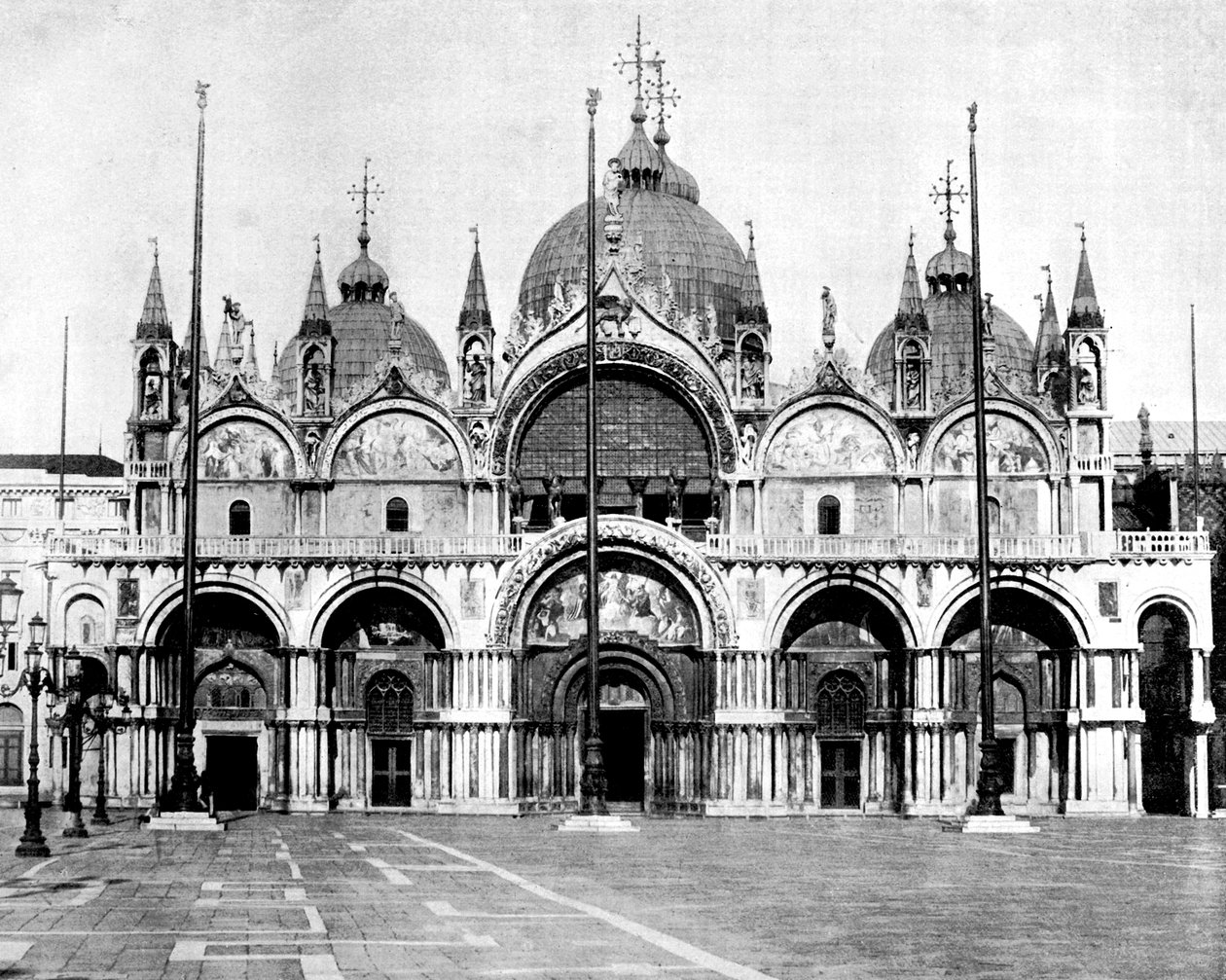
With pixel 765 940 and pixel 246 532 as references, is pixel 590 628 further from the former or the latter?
pixel 765 940

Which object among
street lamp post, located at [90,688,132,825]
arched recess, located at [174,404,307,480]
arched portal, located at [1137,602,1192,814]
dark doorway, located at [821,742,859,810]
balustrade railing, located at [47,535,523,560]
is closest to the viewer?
street lamp post, located at [90,688,132,825]

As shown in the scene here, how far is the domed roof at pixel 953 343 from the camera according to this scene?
73.3 metres

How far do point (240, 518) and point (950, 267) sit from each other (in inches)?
1091

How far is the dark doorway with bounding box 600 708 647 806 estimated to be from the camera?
201 feet

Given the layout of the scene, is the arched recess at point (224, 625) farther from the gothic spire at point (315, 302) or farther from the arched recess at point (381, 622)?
the gothic spire at point (315, 302)

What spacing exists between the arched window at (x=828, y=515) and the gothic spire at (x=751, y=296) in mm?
5684

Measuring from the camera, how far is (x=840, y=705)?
2402 inches

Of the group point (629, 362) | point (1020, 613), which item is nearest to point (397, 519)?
point (629, 362)

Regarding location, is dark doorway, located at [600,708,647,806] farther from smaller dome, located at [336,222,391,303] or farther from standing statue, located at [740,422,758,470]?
smaller dome, located at [336,222,391,303]

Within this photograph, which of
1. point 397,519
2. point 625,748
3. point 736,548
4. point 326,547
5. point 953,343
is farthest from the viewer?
point 953,343

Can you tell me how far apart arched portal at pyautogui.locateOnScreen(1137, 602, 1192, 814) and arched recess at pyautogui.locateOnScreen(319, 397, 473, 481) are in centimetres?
2144

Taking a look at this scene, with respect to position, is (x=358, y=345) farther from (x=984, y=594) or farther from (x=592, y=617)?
(x=984, y=594)

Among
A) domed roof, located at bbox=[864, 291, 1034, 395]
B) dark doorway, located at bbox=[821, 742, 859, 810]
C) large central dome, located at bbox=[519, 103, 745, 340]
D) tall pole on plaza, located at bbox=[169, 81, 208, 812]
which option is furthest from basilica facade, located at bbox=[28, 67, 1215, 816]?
tall pole on plaza, located at bbox=[169, 81, 208, 812]

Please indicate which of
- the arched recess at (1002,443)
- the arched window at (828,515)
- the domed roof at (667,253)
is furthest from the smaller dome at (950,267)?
the arched window at (828,515)
